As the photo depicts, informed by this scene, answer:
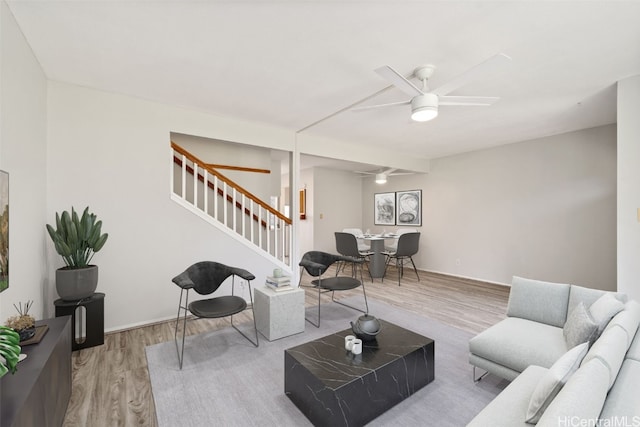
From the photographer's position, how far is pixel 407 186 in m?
6.88

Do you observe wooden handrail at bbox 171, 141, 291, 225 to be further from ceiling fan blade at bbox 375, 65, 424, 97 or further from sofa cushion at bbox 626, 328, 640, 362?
sofa cushion at bbox 626, 328, 640, 362

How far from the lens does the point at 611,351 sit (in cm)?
121

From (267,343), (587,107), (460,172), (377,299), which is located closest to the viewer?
(267,343)

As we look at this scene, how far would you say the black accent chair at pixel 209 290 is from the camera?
243 cm

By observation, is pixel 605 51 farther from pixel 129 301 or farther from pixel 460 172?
pixel 129 301

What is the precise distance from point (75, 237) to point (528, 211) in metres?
6.27

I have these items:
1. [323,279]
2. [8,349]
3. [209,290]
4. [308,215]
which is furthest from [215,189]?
[308,215]

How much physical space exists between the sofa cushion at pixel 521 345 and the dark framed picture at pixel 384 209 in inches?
197

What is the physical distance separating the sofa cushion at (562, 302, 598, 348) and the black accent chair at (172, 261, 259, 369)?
2.38m

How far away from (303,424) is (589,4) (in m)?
3.17

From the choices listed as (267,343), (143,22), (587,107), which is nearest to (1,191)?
(143,22)

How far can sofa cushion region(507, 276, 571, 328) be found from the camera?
2.21m

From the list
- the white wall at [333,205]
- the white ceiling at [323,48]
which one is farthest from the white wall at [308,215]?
the white ceiling at [323,48]

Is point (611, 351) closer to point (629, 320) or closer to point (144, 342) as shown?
point (629, 320)
